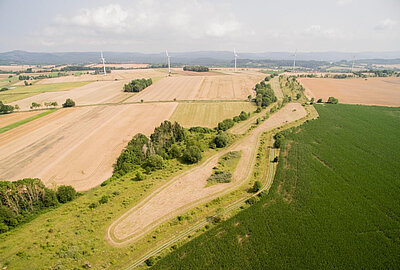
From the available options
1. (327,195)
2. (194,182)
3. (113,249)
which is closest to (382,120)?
(327,195)

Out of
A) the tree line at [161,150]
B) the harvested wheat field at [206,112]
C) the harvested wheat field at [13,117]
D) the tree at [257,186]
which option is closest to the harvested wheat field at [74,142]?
the tree line at [161,150]

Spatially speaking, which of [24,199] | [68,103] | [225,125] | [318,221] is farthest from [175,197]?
[68,103]

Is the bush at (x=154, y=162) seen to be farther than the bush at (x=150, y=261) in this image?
Yes

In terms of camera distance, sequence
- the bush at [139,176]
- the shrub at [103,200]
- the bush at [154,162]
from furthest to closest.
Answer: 1. the bush at [154,162]
2. the bush at [139,176]
3. the shrub at [103,200]

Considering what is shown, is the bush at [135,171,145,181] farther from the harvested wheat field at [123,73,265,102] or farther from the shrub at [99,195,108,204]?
the harvested wheat field at [123,73,265,102]

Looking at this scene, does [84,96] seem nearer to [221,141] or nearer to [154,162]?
[154,162]

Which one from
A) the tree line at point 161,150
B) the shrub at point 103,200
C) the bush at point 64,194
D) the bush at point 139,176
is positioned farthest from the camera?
the tree line at point 161,150

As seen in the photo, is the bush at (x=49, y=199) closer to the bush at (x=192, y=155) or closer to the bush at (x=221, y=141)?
the bush at (x=192, y=155)
